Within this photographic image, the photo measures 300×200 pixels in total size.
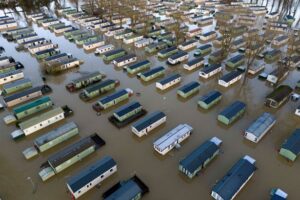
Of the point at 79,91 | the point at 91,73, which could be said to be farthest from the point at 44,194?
the point at 91,73

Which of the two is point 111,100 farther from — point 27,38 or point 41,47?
point 27,38

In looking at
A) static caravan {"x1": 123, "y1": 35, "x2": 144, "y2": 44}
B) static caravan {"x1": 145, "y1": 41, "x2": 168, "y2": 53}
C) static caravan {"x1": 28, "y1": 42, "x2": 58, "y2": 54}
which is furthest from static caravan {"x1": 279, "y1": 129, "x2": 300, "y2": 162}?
static caravan {"x1": 28, "y1": 42, "x2": 58, "y2": 54}

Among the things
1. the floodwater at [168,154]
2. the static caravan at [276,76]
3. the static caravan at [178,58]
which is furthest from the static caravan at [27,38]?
the static caravan at [276,76]

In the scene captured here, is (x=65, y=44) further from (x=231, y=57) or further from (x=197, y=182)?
(x=197, y=182)

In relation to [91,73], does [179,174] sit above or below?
below

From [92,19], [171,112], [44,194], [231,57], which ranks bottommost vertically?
[44,194]

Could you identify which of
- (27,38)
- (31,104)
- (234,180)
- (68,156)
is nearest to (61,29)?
(27,38)
